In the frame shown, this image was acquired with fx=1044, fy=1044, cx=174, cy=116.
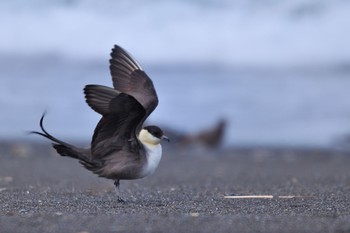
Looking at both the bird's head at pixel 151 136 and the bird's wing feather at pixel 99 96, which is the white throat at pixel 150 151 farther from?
the bird's wing feather at pixel 99 96

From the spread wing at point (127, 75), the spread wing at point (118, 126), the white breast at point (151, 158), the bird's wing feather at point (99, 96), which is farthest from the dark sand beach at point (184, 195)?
the spread wing at point (127, 75)

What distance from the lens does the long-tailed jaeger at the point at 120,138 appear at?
756 centimetres

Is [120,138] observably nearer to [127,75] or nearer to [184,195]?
[127,75]

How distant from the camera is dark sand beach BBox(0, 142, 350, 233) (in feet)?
20.6

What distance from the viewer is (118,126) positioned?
7.79 metres

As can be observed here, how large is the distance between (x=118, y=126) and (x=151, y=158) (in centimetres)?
35

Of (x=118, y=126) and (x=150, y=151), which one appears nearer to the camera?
(x=118, y=126)

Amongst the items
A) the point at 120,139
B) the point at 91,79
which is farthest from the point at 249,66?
the point at 120,139

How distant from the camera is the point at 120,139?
25.8 ft

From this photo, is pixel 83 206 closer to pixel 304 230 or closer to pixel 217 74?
pixel 304 230

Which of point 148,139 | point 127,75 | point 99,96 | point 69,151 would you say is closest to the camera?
point 99,96

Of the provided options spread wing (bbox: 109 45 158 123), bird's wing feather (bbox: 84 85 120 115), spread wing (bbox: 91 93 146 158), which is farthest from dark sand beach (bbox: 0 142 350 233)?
spread wing (bbox: 109 45 158 123)

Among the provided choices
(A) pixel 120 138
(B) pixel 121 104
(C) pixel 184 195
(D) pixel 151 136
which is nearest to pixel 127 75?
(D) pixel 151 136

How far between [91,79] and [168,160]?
14.7 feet
